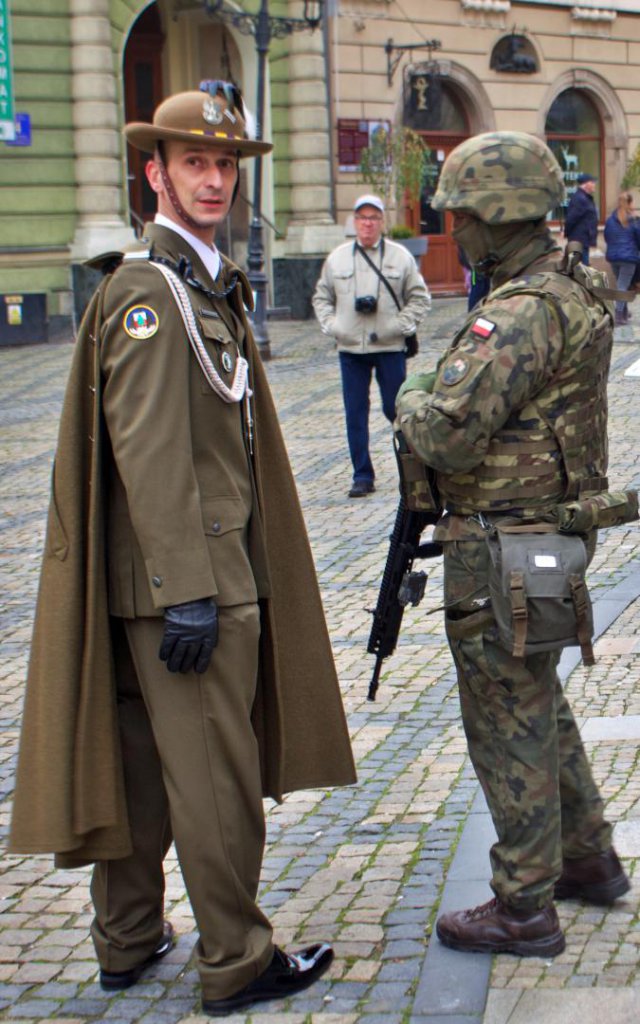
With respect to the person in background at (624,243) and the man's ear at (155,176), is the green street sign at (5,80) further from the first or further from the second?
the man's ear at (155,176)

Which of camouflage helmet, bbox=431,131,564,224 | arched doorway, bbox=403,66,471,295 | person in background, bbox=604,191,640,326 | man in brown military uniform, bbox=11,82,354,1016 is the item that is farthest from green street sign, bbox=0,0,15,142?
camouflage helmet, bbox=431,131,564,224

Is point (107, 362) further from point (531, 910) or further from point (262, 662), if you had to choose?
point (531, 910)

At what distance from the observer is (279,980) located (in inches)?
144

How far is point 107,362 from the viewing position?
3.50 meters

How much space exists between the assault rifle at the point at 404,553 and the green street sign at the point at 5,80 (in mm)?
17242

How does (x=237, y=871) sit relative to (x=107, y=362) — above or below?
below

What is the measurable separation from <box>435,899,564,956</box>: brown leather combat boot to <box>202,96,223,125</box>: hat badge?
77.7 inches

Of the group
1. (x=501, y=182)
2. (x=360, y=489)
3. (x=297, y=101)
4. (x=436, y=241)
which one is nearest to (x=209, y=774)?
(x=501, y=182)

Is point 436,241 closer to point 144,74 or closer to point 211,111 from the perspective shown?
point 144,74

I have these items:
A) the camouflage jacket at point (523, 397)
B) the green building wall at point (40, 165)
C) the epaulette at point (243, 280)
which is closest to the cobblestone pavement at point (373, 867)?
the camouflage jacket at point (523, 397)

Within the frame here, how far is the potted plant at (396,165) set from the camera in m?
23.7

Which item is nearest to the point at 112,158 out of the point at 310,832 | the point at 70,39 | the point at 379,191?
the point at 70,39

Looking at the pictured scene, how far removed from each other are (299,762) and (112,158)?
19098mm

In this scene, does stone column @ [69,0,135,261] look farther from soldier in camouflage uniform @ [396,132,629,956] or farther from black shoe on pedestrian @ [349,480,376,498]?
soldier in camouflage uniform @ [396,132,629,956]
